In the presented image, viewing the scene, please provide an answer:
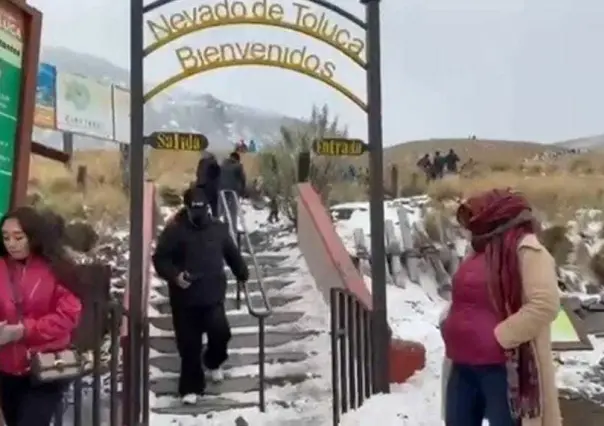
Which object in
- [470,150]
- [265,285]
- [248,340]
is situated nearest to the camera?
Result: [248,340]

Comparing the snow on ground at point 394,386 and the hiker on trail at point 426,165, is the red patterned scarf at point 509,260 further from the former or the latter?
the hiker on trail at point 426,165

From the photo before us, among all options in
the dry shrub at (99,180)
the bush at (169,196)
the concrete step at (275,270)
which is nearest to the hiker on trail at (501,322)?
the concrete step at (275,270)

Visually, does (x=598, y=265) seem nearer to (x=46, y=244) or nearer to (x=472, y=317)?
(x=472, y=317)

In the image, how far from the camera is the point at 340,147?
23.1 ft

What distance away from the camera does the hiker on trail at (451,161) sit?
21.4m

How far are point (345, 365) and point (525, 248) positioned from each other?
2555 mm

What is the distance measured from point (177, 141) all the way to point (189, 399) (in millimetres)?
1978

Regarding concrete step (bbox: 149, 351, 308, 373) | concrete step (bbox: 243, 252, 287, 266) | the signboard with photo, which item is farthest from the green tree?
concrete step (bbox: 149, 351, 308, 373)

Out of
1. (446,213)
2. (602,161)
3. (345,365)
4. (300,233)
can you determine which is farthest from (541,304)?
(602,161)

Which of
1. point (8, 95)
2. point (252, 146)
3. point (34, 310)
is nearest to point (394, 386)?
point (8, 95)

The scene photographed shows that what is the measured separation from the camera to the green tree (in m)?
16.7

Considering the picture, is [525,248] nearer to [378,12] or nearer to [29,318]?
[29,318]

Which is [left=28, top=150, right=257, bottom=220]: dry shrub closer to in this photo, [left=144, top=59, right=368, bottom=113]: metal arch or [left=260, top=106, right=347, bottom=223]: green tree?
[left=260, top=106, right=347, bottom=223]: green tree

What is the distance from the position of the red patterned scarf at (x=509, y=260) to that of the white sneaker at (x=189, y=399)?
11.2ft
